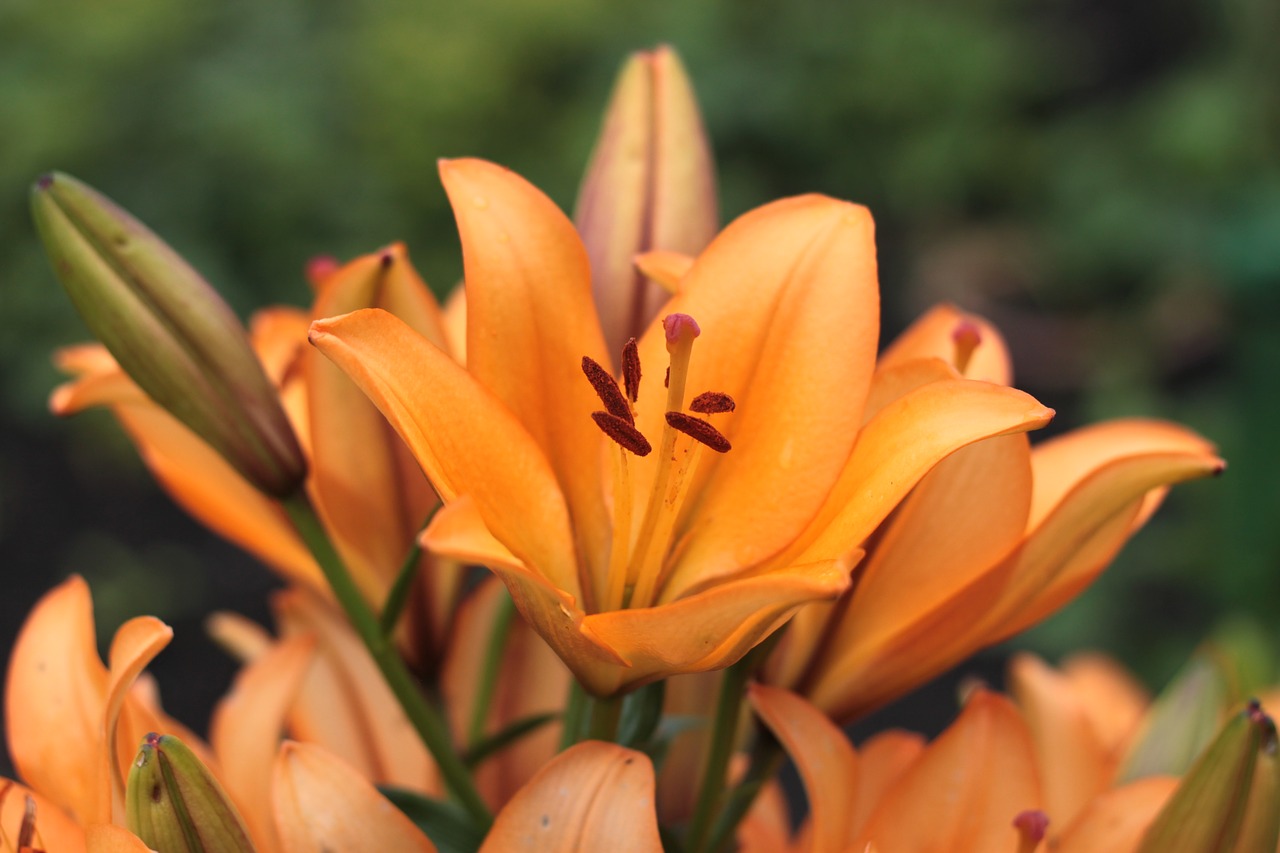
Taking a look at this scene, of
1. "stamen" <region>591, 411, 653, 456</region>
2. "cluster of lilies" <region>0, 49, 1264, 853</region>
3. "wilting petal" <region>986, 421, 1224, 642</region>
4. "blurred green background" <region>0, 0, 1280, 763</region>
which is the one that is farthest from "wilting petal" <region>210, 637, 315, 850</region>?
"blurred green background" <region>0, 0, 1280, 763</region>

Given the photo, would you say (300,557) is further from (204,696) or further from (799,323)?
(204,696)

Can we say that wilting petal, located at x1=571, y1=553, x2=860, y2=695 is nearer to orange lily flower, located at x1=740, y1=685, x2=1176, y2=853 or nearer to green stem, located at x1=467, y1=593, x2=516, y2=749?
orange lily flower, located at x1=740, y1=685, x2=1176, y2=853

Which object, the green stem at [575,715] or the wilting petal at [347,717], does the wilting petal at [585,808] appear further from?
the wilting petal at [347,717]

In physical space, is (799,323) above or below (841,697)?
above

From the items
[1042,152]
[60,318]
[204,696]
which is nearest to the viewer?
[204,696]

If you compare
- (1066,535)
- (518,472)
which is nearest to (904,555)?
(1066,535)

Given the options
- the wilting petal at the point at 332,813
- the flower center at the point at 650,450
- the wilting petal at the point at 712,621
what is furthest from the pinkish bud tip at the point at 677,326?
the wilting petal at the point at 332,813
